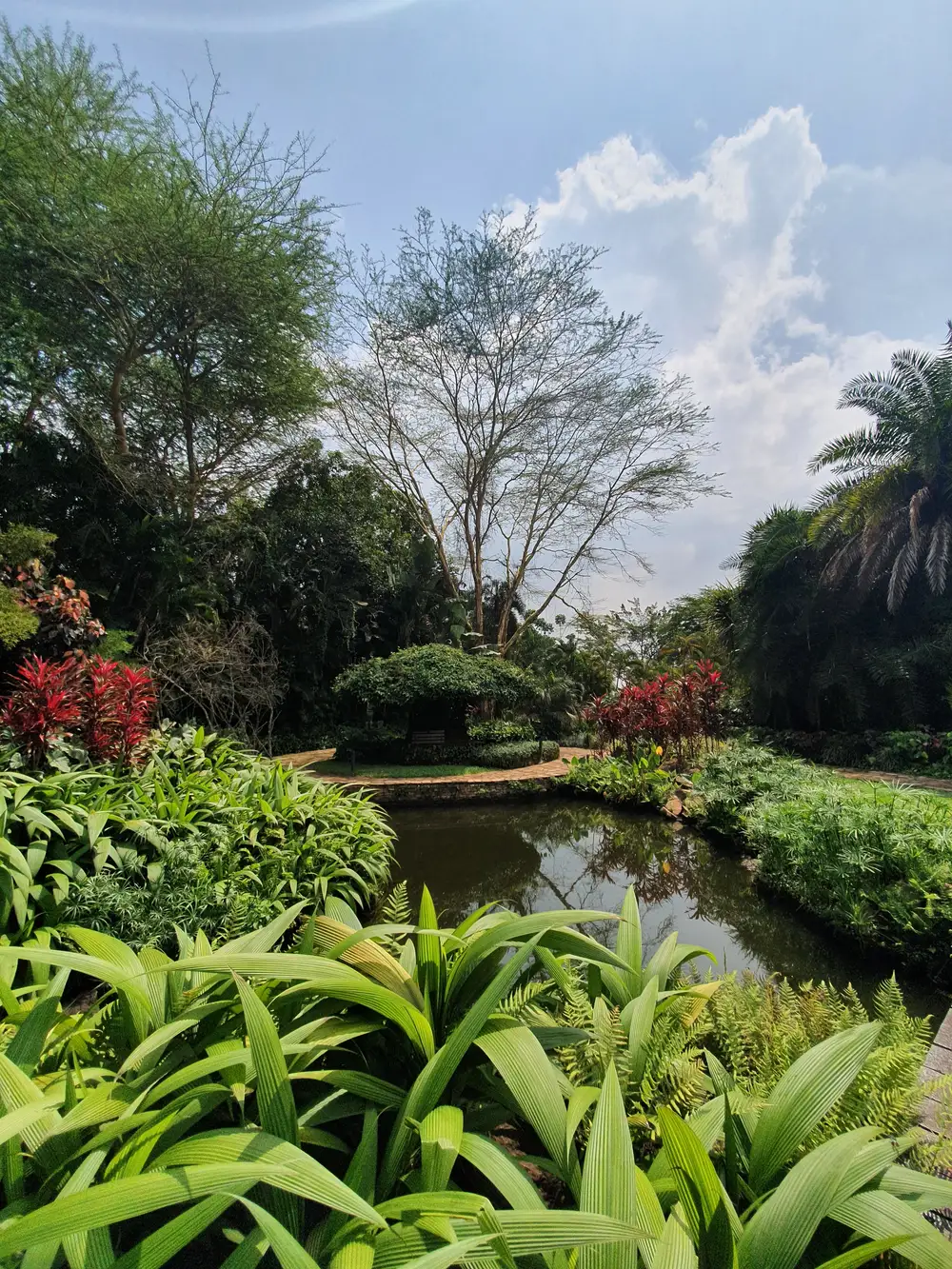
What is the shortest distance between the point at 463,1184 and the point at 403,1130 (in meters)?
0.30

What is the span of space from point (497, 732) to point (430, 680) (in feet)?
6.01

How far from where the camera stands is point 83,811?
2.89 m

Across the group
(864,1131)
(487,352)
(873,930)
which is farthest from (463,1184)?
(487,352)

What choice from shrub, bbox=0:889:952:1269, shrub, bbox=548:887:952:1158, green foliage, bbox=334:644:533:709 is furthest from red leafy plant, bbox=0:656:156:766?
green foliage, bbox=334:644:533:709

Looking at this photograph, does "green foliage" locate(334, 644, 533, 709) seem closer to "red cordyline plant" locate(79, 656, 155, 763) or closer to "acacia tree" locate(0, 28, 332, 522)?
"acacia tree" locate(0, 28, 332, 522)

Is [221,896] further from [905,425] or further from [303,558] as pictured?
[905,425]

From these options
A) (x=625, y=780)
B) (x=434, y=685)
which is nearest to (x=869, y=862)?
(x=625, y=780)

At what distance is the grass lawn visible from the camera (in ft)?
31.6

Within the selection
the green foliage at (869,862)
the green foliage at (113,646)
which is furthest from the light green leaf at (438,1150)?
the green foliage at (113,646)

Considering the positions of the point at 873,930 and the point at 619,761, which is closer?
the point at 873,930

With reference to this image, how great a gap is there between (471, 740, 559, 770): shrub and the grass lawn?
25 cm

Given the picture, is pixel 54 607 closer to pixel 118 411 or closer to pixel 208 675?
pixel 208 675

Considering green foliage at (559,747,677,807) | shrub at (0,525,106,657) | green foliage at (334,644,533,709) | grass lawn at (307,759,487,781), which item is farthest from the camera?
green foliage at (334,644,533,709)

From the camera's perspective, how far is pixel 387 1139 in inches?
44.6
